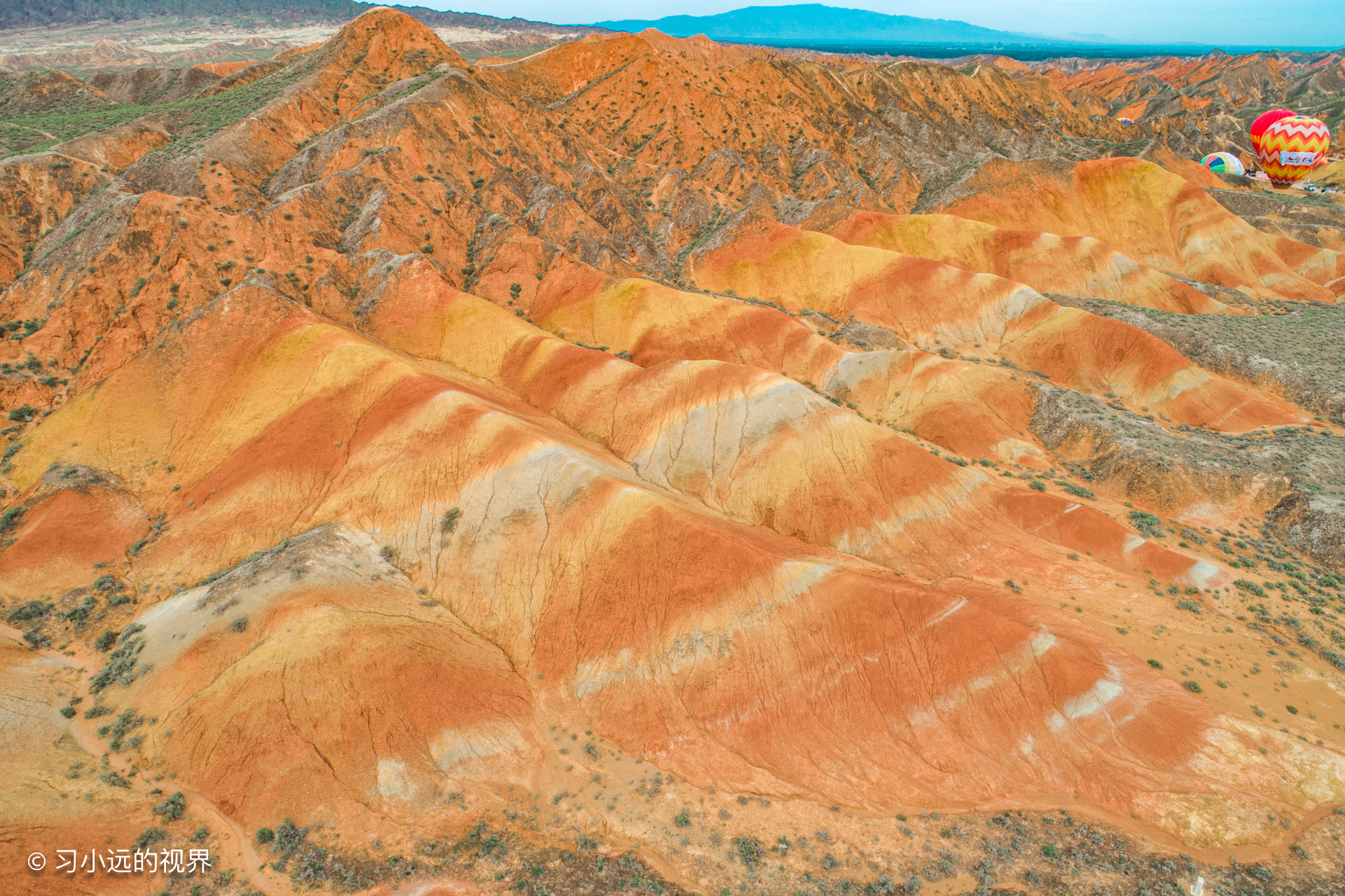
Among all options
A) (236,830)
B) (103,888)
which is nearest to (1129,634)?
(236,830)

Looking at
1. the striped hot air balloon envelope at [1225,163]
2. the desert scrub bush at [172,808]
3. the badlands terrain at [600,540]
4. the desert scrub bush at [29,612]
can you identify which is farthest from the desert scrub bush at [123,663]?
the striped hot air balloon envelope at [1225,163]

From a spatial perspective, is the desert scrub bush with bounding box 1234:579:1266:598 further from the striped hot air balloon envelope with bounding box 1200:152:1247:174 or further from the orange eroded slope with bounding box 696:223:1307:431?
the striped hot air balloon envelope with bounding box 1200:152:1247:174

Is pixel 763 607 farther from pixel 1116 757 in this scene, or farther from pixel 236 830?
pixel 236 830

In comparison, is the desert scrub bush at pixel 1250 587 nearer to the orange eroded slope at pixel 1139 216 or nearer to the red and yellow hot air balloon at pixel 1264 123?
the orange eroded slope at pixel 1139 216

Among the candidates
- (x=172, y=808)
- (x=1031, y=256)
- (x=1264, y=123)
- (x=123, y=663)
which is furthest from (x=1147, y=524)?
(x=1264, y=123)

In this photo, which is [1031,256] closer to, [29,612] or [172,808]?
[172,808]
